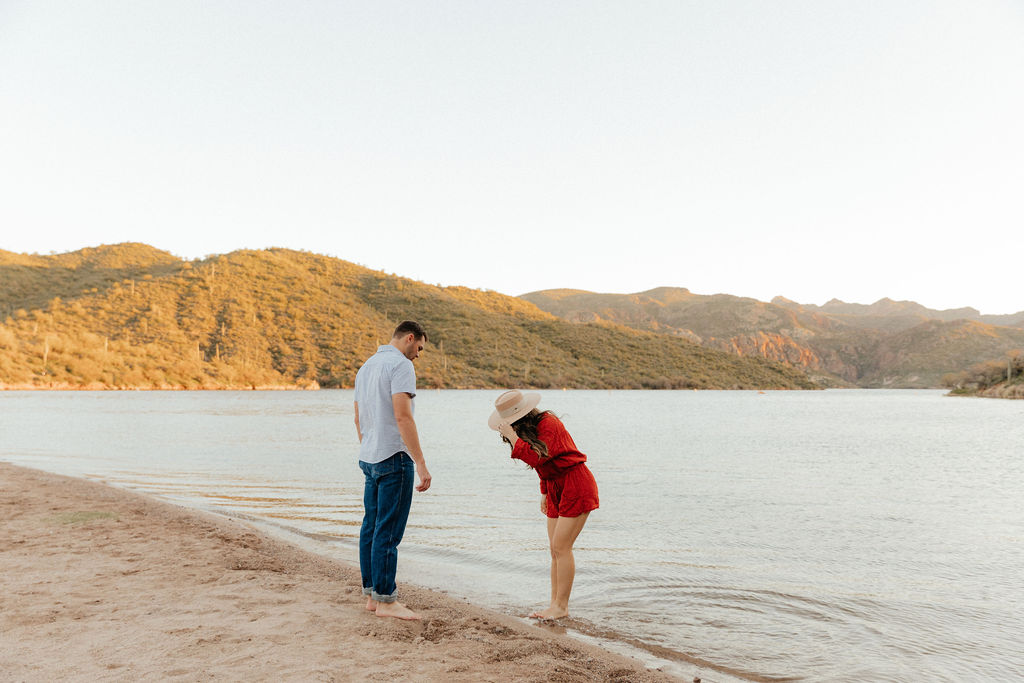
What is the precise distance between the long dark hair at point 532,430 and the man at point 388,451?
2.51 feet

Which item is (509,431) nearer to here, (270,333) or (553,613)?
(553,613)

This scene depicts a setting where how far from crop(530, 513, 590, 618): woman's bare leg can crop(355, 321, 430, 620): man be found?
47.6 inches

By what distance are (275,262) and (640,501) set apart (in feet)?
310

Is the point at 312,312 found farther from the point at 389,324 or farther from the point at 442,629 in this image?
the point at 442,629

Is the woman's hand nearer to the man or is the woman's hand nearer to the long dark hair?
the long dark hair

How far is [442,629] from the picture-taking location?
182 inches

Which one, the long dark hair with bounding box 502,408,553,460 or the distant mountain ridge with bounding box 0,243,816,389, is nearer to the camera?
the long dark hair with bounding box 502,408,553,460

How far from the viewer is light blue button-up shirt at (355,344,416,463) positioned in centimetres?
456

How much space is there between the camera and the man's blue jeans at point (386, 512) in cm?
468

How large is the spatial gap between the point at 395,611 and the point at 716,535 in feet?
18.5

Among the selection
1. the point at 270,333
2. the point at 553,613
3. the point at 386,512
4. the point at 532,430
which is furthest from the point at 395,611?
the point at 270,333

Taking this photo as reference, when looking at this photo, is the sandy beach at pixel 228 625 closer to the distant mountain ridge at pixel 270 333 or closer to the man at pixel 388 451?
the man at pixel 388 451

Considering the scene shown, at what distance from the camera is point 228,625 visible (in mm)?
4410

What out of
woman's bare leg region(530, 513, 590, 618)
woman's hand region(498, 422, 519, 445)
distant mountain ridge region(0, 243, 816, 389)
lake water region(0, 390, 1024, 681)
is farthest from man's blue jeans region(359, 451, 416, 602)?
distant mountain ridge region(0, 243, 816, 389)
